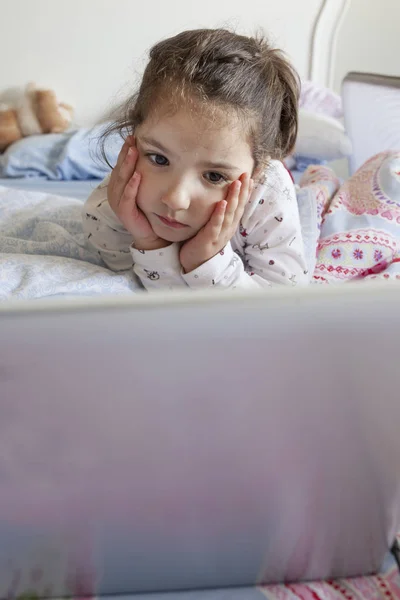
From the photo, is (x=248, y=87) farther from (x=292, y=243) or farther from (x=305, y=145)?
(x=305, y=145)

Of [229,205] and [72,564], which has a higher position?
[229,205]

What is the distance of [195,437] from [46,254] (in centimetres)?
56

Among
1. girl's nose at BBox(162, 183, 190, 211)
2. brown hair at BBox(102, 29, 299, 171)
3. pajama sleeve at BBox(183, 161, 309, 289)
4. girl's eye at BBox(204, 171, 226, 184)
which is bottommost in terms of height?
pajama sleeve at BBox(183, 161, 309, 289)

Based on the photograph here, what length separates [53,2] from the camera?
263 cm

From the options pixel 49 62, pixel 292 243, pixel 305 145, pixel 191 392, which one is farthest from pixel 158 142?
pixel 49 62

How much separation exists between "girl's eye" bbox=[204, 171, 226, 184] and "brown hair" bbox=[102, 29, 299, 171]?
8 cm

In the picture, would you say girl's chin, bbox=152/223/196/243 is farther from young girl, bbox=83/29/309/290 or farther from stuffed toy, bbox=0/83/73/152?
stuffed toy, bbox=0/83/73/152

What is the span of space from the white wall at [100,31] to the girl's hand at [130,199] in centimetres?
191

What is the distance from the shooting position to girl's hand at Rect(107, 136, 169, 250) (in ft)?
2.82

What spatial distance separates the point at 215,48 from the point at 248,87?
0.22ft

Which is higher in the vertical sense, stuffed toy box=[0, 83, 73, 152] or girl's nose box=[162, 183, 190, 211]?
girl's nose box=[162, 183, 190, 211]

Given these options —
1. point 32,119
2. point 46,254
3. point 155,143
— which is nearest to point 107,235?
point 46,254

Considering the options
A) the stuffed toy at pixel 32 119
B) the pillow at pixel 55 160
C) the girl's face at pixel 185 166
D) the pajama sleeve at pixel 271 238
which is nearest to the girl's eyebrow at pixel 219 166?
the girl's face at pixel 185 166

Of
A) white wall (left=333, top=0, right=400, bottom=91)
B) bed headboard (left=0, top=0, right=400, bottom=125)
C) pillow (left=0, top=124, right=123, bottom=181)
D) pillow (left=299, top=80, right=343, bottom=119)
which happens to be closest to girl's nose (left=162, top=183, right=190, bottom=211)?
pillow (left=0, top=124, right=123, bottom=181)
